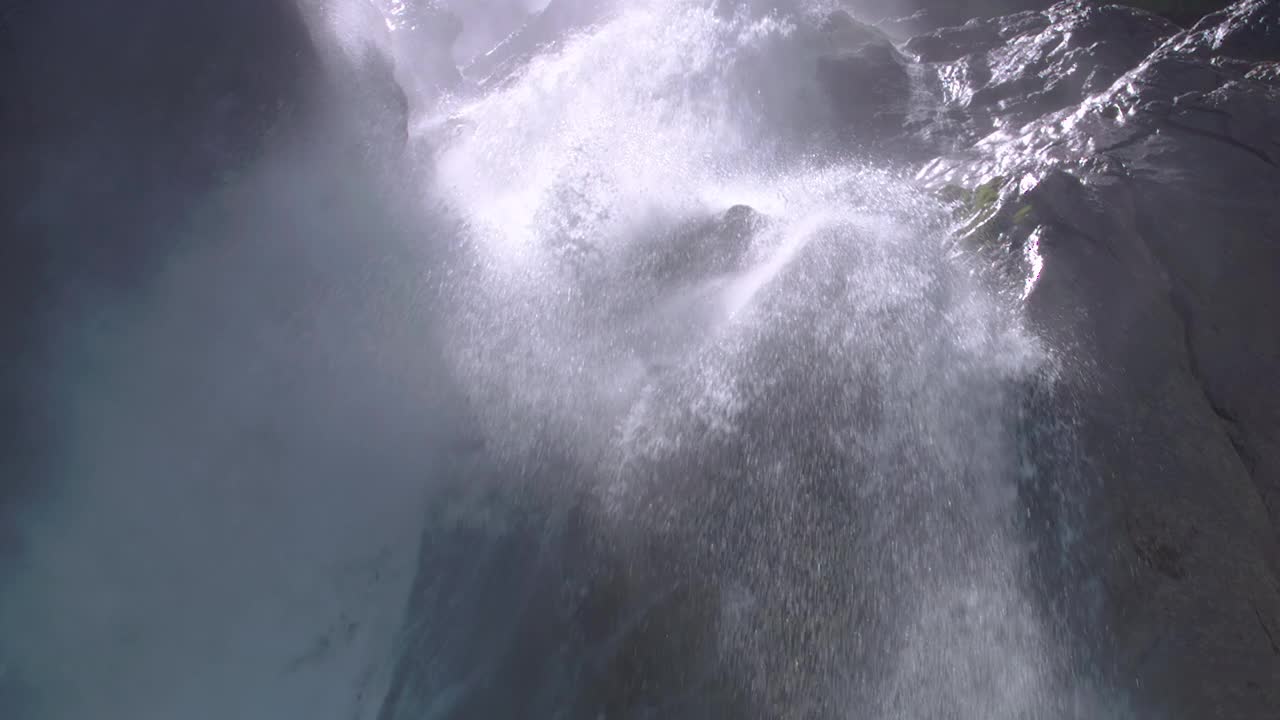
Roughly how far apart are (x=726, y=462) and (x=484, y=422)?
103 inches

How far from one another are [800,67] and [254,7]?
23.1ft

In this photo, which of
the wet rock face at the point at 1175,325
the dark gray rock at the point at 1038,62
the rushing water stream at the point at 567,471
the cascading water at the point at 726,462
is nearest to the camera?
the wet rock face at the point at 1175,325

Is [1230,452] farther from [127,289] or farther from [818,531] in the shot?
[127,289]

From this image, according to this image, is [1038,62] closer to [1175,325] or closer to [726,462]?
[1175,325]

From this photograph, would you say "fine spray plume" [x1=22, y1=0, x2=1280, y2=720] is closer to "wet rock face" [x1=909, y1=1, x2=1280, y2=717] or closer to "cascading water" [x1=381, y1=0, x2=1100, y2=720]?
"cascading water" [x1=381, y1=0, x2=1100, y2=720]

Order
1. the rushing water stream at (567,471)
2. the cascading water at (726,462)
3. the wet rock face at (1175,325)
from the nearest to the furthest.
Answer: the wet rock face at (1175,325), the cascading water at (726,462), the rushing water stream at (567,471)

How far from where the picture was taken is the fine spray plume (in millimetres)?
5566

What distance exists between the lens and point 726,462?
6.21 m

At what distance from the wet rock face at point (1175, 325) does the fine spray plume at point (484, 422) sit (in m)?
0.26

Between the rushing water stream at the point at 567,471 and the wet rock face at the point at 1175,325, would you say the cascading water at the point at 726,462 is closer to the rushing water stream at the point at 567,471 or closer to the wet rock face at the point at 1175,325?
the rushing water stream at the point at 567,471

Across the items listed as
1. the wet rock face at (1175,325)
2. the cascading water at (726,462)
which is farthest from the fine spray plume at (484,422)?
the wet rock face at (1175,325)

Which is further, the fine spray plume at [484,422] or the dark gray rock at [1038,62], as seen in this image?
the dark gray rock at [1038,62]

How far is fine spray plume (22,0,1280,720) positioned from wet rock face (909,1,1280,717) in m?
0.26

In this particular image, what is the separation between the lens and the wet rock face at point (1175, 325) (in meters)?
4.98
